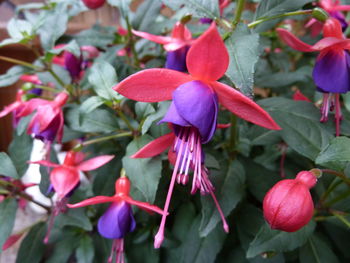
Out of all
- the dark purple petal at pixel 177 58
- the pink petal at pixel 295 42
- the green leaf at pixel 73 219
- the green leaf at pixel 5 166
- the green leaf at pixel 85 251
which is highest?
the pink petal at pixel 295 42

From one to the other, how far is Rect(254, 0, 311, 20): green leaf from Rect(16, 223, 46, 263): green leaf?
70cm

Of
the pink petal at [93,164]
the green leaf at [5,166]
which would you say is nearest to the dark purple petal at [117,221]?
the pink petal at [93,164]

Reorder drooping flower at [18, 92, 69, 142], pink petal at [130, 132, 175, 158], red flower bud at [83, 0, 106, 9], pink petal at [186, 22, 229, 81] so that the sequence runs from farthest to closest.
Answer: red flower bud at [83, 0, 106, 9] → drooping flower at [18, 92, 69, 142] → pink petal at [130, 132, 175, 158] → pink petal at [186, 22, 229, 81]

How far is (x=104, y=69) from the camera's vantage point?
60 cm

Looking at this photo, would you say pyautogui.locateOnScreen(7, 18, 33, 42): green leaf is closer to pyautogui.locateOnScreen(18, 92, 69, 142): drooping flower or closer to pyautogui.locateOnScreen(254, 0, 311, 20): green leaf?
pyautogui.locateOnScreen(18, 92, 69, 142): drooping flower

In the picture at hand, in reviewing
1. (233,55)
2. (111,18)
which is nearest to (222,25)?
(233,55)

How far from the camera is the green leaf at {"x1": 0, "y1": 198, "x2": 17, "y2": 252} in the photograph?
24.0 inches

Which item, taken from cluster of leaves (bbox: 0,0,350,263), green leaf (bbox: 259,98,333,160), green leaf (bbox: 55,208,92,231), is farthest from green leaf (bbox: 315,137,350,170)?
green leaf (bbox: 55,208,92,231)

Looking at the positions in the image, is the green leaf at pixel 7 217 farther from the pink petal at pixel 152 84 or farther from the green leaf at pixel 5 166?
the pink petal at pixel 152 84

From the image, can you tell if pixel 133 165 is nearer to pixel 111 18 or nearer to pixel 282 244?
pixel 282 244

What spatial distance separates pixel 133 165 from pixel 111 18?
1271mm

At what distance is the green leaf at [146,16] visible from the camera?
0.80 meters

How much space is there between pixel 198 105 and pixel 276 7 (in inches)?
10.7

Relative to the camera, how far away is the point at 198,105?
14.3 inches
